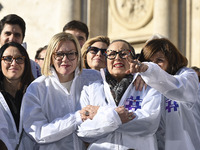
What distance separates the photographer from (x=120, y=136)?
3908 millimetres

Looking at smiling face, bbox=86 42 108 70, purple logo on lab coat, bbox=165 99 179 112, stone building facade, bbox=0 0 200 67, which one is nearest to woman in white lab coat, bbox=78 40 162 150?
purple logo on lab coat, bbox=165 99 179 112

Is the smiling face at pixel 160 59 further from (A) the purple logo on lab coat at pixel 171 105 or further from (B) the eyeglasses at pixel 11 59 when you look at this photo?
(B) the eyeglasses at pixel 11 59

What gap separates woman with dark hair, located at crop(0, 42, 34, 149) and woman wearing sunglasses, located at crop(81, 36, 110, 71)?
865 millimetres

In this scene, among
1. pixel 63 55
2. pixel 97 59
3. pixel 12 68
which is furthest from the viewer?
pixel 97 59

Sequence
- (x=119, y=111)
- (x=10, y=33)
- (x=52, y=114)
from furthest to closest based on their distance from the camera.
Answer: (x=10, y=33), (x=52, y=114), (x=119, y=111)

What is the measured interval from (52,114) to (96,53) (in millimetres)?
1285

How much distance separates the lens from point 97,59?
523 cm

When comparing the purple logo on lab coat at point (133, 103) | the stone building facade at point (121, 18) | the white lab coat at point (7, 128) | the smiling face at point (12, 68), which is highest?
the stone building facade at point (121, 18)

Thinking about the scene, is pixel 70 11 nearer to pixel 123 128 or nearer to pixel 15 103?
pixel 15 103

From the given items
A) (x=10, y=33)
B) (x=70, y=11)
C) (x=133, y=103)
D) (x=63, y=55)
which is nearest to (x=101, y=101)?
(x=133, y=103)

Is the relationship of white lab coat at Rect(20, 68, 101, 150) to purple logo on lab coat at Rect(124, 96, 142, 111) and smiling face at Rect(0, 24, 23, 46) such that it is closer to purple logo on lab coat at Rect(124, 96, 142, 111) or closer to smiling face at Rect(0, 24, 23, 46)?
purple logo on lab coat at Rect(124, 96, 142, 111)

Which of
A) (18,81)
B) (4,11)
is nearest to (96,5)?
(4,11)

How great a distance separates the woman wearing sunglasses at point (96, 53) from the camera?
17.1 ft

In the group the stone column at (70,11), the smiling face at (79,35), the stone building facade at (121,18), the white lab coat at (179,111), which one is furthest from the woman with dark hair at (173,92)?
the stone column at (70,11)
